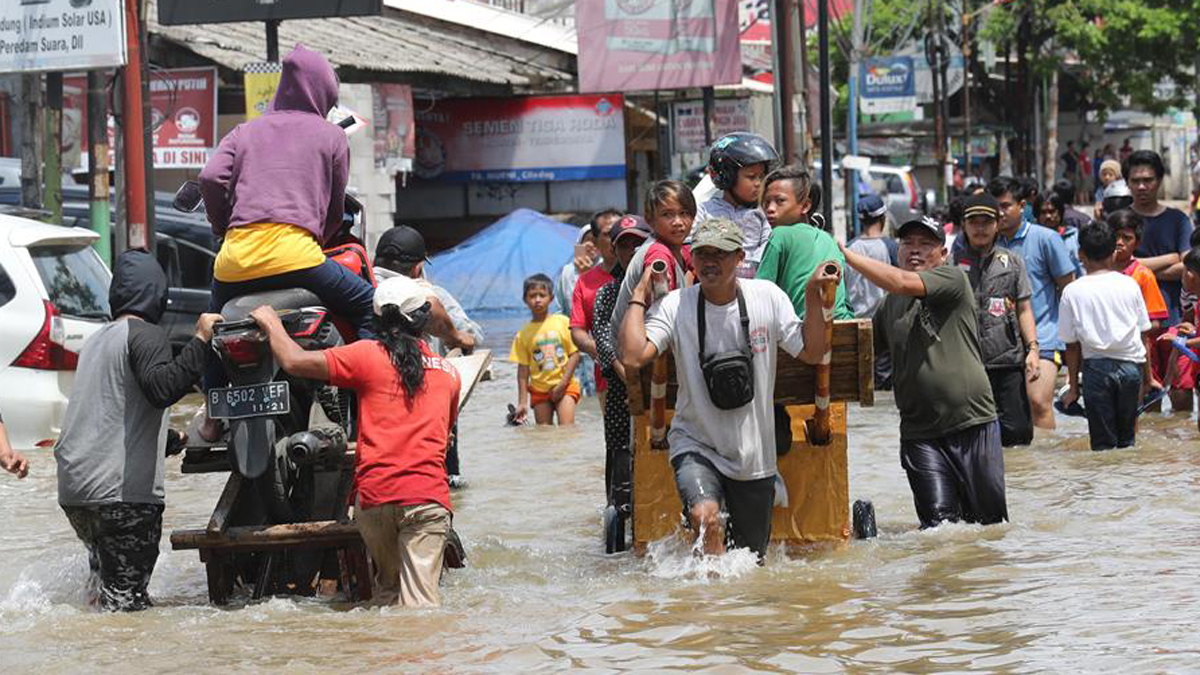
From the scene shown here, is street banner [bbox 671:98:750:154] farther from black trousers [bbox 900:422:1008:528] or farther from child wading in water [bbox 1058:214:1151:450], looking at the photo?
black trousers [bbox 900:422:1008:528]

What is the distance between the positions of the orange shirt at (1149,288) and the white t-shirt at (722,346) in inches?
241

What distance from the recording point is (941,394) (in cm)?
858

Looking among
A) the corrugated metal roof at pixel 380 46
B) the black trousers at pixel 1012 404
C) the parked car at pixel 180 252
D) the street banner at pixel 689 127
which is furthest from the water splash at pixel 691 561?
the street banner at pixel 689 127

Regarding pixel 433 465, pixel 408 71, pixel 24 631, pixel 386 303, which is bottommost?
pixel 24 631

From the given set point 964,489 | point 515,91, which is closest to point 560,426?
point 964,489

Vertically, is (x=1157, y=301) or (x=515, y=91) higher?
(x=515, y=91)

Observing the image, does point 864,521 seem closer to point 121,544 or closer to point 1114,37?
point 121,544

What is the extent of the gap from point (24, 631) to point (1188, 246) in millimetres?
9274

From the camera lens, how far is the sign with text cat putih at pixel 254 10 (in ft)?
67.4

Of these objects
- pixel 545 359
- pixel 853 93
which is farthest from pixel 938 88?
pixel 545 359

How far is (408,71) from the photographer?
27906mm

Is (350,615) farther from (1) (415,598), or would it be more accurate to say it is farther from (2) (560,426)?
(2) (560,426)

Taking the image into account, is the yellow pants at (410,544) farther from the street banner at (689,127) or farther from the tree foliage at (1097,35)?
the tree foliage at (1097,35)

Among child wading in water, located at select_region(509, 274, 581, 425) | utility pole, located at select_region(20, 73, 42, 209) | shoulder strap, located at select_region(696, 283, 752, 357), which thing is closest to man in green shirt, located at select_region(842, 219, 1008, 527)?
shoulder strap, located at select_region(696, 283, 752, 357)
